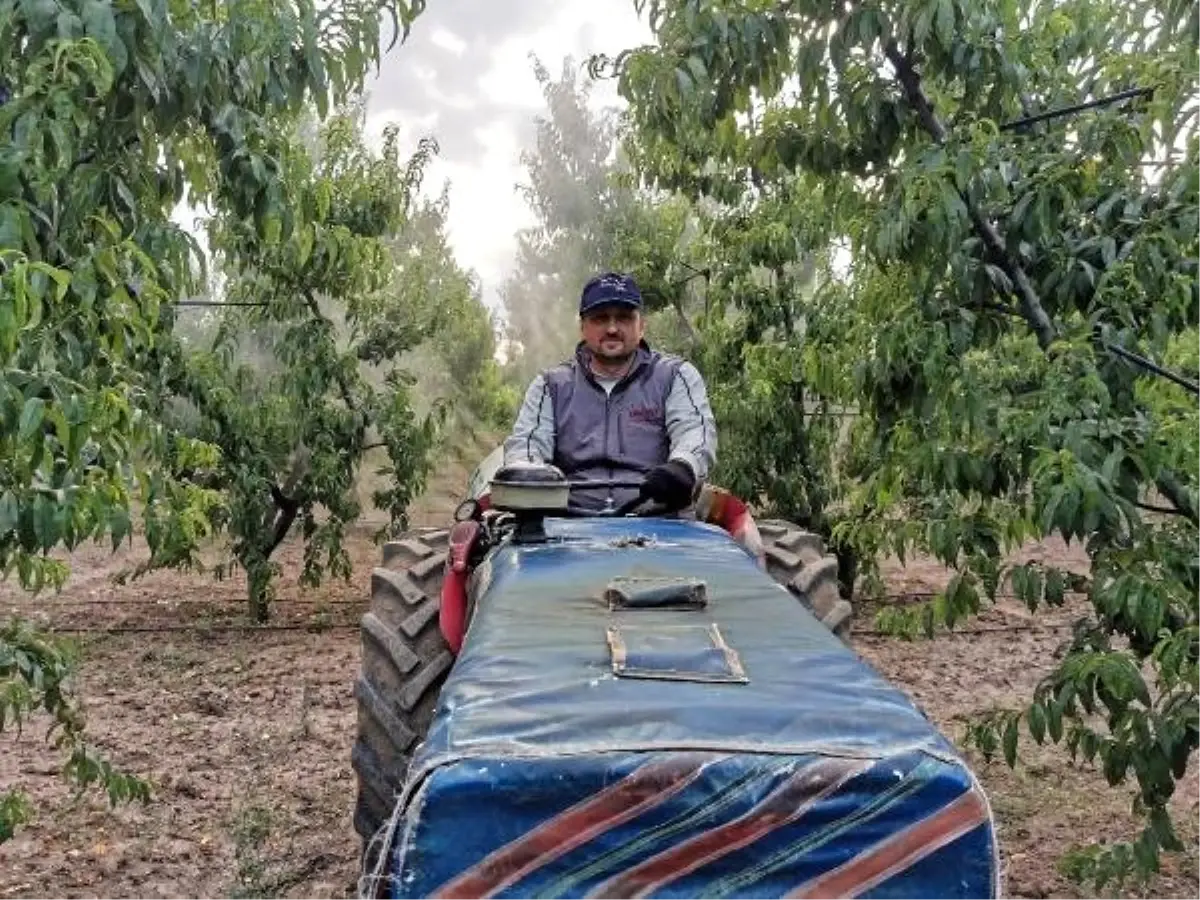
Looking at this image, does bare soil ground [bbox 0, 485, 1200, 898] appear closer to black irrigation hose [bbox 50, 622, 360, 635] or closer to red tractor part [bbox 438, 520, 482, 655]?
black irrigation hose [bbox 50, 622, 360, 635]

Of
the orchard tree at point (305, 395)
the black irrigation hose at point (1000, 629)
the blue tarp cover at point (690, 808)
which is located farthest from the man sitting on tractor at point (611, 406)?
the black irrigation hose at point (1000, 629)

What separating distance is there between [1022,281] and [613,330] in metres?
1.47

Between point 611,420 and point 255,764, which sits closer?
point 611,420

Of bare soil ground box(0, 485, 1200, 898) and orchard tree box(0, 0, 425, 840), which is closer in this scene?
orchard tree box(0, 0, 425, 840)

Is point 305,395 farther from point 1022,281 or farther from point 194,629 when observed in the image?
point 1022,281

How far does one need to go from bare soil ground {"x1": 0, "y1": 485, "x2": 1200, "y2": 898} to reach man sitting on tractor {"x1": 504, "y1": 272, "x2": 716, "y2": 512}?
1.49 metres

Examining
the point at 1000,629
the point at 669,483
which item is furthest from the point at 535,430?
the point at 1000,629

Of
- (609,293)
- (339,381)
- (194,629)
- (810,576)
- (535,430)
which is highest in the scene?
(609,293)

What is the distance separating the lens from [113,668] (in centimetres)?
695

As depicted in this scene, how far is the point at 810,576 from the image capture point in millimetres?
4055

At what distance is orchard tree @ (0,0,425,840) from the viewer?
2.36 m

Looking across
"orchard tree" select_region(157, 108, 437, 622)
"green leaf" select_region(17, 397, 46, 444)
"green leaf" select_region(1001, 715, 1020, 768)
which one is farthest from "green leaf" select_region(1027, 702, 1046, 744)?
"orchard tree" select_region(157, 108, 437, 622)

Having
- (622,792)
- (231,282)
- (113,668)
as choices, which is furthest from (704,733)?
(231,282)

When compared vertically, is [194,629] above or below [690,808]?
below
